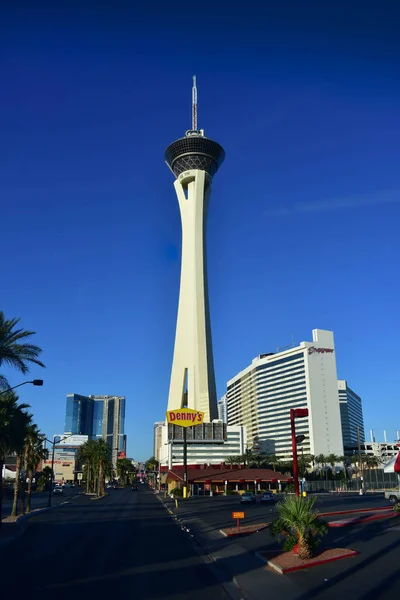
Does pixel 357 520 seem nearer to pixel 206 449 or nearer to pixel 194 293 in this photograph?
pixel 194 293

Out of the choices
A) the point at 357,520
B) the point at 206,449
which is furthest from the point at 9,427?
the point at 206,449

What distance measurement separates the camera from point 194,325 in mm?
140750

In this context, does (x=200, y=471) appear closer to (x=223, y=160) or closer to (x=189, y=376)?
(x=189, y=376)

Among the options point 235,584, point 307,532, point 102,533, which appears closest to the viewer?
point 235,584

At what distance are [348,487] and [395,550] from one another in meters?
93.1

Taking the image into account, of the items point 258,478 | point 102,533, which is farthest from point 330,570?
point 258,478

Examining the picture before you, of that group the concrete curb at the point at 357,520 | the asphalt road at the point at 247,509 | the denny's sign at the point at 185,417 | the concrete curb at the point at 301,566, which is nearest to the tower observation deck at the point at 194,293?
the denny's sign at the point at 185,417

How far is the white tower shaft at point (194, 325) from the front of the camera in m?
140

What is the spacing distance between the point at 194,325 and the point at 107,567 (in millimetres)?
123822

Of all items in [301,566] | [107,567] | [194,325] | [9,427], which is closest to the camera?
[301,566]

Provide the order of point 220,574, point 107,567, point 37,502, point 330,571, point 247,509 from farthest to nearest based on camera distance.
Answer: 1. point 37,502
2. point 247,509
3. point 107,567
4. point 220,574
5. point 330,571

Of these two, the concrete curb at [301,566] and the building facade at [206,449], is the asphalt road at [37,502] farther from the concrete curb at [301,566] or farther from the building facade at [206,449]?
the building facade at [206,449]

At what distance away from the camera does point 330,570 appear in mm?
15562

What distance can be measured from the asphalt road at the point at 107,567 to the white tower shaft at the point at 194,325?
111354mm
